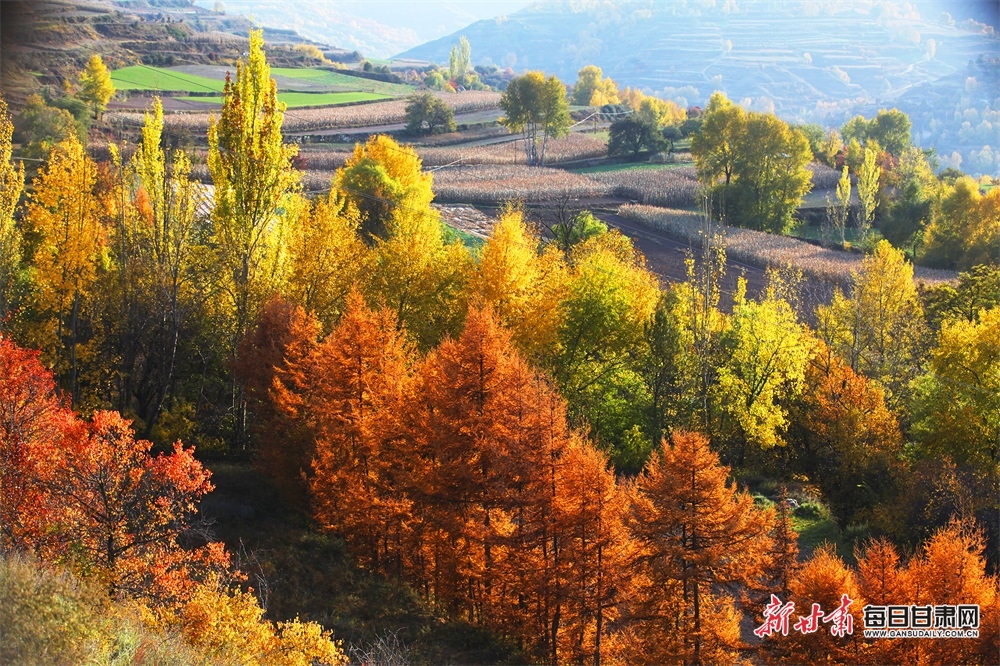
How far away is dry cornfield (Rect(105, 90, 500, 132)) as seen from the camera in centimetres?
8325

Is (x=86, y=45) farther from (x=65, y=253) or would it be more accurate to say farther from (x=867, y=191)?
(x=867, y=191)

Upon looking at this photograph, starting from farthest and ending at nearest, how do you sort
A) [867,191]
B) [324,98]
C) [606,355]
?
[324,98]
[867,191]
[606,355]

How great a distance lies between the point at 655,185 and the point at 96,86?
1823 inches

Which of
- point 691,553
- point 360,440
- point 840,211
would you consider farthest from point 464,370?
point 840,211

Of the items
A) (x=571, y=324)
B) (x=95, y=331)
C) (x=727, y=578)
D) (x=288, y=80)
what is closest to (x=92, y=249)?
(x=95, y=331)

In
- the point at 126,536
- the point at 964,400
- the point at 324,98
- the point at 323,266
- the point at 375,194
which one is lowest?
the point at 126,536

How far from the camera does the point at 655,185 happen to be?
8175cm

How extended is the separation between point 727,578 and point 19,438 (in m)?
14.9

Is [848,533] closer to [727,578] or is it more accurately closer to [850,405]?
[850,405]

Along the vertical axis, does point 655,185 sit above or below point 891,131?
below

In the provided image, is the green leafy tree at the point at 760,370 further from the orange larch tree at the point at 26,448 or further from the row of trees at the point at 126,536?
the orange larch tree at the point at 26,448

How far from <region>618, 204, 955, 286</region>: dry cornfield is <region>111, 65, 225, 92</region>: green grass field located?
52.7 m

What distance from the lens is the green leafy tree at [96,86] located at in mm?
78000

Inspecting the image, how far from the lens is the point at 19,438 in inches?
815
